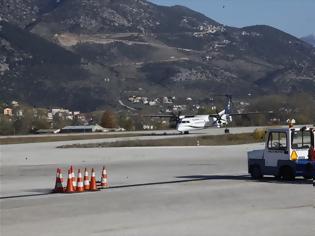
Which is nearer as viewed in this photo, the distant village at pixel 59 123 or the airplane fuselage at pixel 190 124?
the airplane fuselage at pixel 190 124

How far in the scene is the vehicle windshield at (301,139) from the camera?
2269 cm

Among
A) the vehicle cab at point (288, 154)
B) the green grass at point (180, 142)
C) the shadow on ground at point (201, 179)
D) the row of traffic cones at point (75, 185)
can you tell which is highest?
the vehicle cab at point (288, 154)

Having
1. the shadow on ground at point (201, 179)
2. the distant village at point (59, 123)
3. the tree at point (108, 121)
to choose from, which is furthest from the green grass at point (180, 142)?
the tree at point (108, 121)

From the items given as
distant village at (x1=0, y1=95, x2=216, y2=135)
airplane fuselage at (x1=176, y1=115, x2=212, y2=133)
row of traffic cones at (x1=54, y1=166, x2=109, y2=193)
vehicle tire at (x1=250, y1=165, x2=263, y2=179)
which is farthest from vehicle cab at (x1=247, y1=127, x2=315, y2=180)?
distant village at (x1=0, y1=95, x2=216, y2=135)

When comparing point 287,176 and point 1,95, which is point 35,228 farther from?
point 1,95

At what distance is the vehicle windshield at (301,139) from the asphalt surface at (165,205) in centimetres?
114

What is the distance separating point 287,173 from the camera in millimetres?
22938

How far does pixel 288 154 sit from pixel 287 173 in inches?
28.3

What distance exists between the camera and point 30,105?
170 m

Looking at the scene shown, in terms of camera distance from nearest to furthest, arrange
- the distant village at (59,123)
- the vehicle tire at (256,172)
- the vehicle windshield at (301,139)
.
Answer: the vehicle windshield at (301,139), the vehicle tire at (256,172), the distant village at (59,123)

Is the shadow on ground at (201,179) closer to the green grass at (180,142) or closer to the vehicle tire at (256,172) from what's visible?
the vehicle tire at (256,172)

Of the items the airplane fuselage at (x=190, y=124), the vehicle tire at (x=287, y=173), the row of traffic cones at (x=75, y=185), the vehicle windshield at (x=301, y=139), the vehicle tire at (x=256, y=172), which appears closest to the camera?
the row of traffic cones at (x=75, y=185)

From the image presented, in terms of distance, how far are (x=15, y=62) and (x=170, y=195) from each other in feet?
566

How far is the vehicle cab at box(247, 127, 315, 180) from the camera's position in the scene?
22.4 metres
